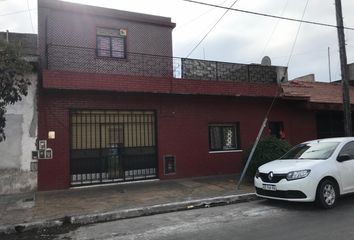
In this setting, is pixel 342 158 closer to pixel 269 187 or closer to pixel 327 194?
pixel 327 194

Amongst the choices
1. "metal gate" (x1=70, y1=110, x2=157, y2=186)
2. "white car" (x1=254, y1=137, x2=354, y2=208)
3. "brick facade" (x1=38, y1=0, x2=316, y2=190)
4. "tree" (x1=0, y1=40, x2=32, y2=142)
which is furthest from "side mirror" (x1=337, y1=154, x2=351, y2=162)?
"tree" (x1=0, y1=40, x2=32, y2=142)

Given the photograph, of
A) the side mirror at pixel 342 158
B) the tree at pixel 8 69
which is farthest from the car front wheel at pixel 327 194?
the tree at pixel 8 69

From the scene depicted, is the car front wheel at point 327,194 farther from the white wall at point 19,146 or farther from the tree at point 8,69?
the white wall at point 19,146

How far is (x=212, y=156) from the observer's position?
1494cm

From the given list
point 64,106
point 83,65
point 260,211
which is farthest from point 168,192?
point 83,65

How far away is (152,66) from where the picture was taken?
48.7 ft

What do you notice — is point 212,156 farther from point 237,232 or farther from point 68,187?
point 237,232

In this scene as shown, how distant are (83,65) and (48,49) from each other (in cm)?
126

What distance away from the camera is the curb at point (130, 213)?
26.3 ft

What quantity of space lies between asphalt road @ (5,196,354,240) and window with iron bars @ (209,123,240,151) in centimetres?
604

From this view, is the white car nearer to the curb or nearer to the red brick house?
the curb

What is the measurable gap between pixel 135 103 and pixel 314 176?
274 inches

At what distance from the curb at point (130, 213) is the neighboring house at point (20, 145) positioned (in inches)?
162

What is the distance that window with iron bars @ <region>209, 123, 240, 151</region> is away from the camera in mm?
15320
